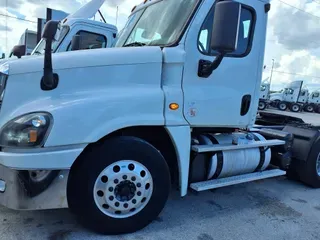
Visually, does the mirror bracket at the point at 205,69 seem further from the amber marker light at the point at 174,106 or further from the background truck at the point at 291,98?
the background truck at the point at 291,98

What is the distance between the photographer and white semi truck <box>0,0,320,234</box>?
2.79 m

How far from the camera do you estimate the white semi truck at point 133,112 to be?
9.15 ft

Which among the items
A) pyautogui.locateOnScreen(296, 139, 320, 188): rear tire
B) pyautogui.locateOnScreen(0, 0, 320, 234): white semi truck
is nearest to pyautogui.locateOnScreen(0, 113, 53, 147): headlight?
pyautogui.locateOnScreen(0, 0, 320, 234): white semi truck

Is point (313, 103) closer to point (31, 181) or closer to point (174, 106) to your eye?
point (174, 106)

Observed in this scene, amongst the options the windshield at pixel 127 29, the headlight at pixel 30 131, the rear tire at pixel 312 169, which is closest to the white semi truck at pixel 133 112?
the headlight at pixel 30 131

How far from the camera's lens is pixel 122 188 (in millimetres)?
3082

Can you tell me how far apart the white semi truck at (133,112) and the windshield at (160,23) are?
0.02 metres

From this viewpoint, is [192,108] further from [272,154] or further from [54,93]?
[272,154]

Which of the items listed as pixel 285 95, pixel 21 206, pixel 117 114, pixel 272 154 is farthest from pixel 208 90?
pixel 285 95

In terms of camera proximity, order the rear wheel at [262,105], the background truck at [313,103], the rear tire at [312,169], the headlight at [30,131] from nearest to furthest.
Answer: the headlight at [30,131] → the rear tire at [312,169] → the rear wheel at [262,105] → the background truck at [313,103]

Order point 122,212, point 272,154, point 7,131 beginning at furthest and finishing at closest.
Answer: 1. point 272,154
2. point 122,212
3. point 7,131

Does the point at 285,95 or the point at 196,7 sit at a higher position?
the point at 196,7

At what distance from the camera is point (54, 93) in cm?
296

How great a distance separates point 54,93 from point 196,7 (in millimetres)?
1752
